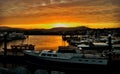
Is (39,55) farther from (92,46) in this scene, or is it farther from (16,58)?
(92,46)

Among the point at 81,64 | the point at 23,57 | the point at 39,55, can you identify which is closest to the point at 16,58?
the point at 23,57

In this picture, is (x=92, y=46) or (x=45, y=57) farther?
(x=92, y=46)

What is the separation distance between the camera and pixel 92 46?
65.4 m

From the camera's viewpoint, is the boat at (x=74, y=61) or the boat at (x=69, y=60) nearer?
the boat at (x=74, y=61)

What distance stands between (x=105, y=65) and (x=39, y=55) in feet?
33.8

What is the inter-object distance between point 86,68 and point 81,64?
0.86 metres

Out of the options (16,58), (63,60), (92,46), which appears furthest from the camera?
(92,46)

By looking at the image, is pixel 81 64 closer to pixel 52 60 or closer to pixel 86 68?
pixel 86 68

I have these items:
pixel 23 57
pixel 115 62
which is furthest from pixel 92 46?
pixel 115 62

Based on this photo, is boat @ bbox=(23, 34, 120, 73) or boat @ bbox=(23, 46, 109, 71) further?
boat @ bbox=(23, 46, 109, 71)

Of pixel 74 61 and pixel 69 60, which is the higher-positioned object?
pixel 69 60

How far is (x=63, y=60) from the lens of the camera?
3781 centimetres

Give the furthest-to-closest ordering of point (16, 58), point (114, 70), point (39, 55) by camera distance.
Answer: point (16, 58), point (39, 55), point (114, 70)

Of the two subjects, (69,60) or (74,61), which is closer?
(74,61)
